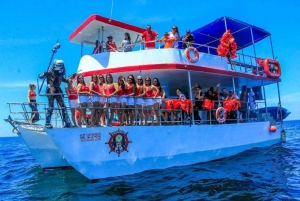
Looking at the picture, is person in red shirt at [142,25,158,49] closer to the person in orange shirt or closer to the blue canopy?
the person in orange shirt

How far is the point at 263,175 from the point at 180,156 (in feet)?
8.37

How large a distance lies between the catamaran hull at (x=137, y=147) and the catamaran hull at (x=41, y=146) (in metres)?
2.47

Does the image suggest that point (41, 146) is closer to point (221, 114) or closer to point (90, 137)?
point (90, 137)

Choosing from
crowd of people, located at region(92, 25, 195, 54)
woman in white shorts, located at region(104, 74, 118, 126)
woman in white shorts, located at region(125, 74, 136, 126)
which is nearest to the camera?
woman in white shorts, located at region(104, 74, 118, 126)

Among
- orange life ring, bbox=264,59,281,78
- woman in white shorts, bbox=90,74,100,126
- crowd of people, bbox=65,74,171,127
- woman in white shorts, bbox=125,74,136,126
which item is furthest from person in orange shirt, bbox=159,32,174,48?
orange life ring, bbox=264,59,281,78

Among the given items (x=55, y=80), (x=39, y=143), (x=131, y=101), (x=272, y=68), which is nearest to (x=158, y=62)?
(x=131, y=101)

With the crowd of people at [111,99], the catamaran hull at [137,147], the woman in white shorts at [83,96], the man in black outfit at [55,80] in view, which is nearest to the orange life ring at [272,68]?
the catamaran hull at [137,147]

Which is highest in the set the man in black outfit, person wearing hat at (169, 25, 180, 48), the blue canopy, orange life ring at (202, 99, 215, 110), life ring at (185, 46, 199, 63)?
the blue canopy

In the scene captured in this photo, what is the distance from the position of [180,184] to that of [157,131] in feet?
6.22

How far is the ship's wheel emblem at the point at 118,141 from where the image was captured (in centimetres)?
793

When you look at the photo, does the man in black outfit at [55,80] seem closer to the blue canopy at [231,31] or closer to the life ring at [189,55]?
the life ring at [189,55]

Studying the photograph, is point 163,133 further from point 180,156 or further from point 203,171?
point 203,171

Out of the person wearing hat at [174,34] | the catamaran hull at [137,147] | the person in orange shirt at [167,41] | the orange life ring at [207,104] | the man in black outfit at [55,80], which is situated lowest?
the catamaran hull at [137,147]

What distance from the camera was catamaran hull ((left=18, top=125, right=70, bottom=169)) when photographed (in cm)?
968
